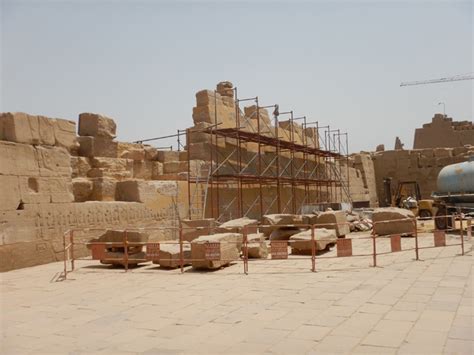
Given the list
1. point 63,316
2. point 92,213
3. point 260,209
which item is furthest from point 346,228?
point 63,316

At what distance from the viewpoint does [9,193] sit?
1053 centimetres

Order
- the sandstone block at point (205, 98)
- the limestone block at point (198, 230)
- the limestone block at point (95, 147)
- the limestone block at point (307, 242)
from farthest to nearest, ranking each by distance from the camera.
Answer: the sandstone block at point (205, 98), the limestone block at point (95, 147), the limestone block at point (198, 230), the limestone block at point (307, 242)

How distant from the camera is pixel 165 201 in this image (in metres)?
15.4

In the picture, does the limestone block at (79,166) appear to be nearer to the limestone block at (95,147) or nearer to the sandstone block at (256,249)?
the limestone block at (95,147)

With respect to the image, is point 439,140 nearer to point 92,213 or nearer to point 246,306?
point 92,213

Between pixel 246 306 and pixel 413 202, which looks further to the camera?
pixel 413 202

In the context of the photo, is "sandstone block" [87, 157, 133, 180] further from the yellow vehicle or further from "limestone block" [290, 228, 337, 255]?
the yellow vehicle

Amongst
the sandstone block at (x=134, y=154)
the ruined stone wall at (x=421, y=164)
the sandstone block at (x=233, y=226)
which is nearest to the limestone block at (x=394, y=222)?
the sandstone block at (x=233, y=226)

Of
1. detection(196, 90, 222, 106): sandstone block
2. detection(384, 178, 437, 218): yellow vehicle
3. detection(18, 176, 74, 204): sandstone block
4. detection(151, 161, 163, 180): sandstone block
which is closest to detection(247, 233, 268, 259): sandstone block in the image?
detection(18, 176, 74, 204): sandstone block

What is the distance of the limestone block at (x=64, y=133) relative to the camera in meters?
12.2

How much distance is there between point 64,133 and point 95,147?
2850 millimetres

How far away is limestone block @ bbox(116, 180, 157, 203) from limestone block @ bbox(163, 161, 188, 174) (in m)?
3.12

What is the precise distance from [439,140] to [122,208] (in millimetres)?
33204

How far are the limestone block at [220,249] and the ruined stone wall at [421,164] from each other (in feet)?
79.9
